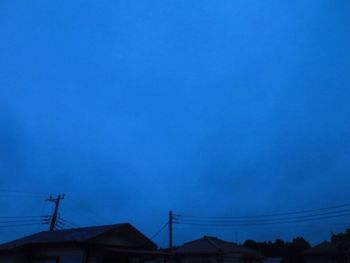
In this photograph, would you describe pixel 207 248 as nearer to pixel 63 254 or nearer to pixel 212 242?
pixel 212 242

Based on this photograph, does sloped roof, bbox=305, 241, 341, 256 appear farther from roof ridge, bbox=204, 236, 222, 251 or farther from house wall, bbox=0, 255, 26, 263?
house wall, bbox=0, 255, 26, 263

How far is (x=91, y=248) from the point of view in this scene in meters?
20.0

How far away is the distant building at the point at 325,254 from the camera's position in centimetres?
3763

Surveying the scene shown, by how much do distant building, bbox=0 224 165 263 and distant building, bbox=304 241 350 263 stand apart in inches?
984

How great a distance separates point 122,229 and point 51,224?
19423 millimetres

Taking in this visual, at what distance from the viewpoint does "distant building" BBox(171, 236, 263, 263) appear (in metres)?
32.6

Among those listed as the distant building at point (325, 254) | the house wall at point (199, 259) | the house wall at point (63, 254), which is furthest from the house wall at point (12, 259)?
the distant building at point (325, 254)

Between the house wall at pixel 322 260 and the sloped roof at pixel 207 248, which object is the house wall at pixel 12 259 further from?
the house wall at pixel 322 260

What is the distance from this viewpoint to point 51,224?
38.2 m

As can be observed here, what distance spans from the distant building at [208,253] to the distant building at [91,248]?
995 cm

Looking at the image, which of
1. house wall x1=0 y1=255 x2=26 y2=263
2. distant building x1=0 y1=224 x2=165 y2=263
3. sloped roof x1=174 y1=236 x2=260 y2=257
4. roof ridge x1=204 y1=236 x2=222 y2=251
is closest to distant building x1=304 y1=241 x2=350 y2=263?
sloped roof x1=174 y1=236 x2=260 y2=257

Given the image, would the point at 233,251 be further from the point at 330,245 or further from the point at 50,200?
the point at 50,200

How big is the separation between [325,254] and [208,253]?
16.5 metres

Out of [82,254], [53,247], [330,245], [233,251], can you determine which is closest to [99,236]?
[82,254]
